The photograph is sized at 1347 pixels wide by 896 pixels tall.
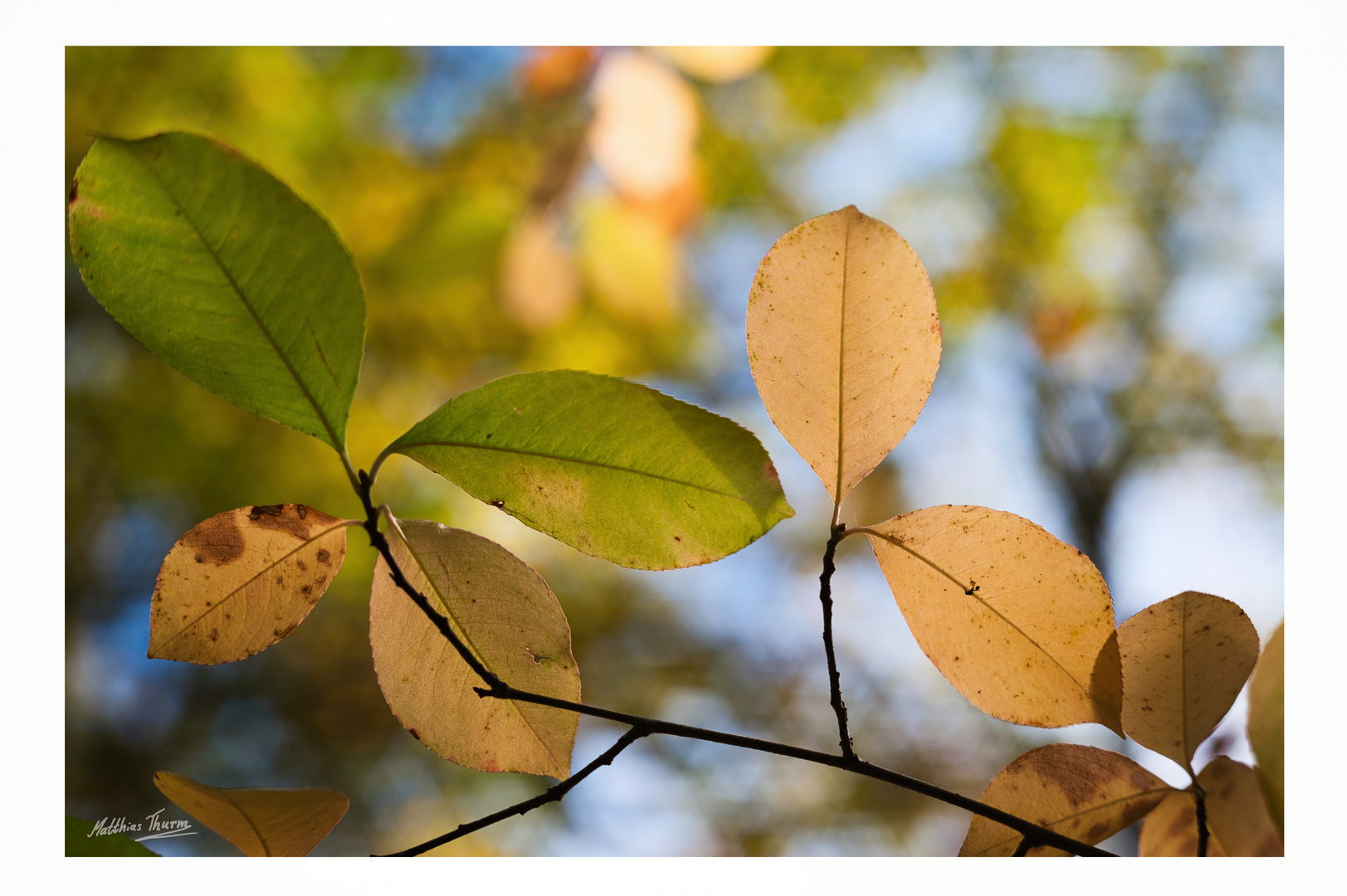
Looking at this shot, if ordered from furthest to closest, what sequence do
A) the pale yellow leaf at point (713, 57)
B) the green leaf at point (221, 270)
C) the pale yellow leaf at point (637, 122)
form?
the pale yellow leaf at point (637, 122) → the pale yellow leaf at point (713, 57) → the green leaf at point (221, 270)

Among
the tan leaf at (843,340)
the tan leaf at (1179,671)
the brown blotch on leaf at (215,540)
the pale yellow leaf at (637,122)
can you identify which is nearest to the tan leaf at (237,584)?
the brown blotch on leaf at (215,540)

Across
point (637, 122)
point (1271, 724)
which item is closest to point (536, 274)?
point (637, 122)

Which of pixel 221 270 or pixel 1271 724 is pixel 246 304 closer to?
pixel 221 270

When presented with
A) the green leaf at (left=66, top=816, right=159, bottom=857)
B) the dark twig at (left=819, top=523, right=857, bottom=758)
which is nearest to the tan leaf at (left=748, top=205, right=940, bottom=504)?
the dark twig at (left=819, top=523, right=857, bottom=758)

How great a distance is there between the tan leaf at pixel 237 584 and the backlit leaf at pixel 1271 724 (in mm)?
264

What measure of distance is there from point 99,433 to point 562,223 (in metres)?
0.87

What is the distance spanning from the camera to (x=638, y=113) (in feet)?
2.87

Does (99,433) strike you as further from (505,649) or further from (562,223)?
(505,649)

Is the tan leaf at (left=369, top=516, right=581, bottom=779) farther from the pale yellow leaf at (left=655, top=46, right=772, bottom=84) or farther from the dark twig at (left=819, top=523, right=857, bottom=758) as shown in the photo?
the pale yellow leaf at (left=655, top=46, right=772, bottom=84)

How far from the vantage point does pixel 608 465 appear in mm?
219

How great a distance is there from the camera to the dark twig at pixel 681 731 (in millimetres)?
196

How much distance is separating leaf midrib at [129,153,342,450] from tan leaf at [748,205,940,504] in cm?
12

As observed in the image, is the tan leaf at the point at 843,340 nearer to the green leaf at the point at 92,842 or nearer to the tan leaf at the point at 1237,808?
the tan leaf at the point at 1237,808

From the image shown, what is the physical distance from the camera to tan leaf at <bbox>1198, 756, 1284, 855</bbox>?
24 cm
